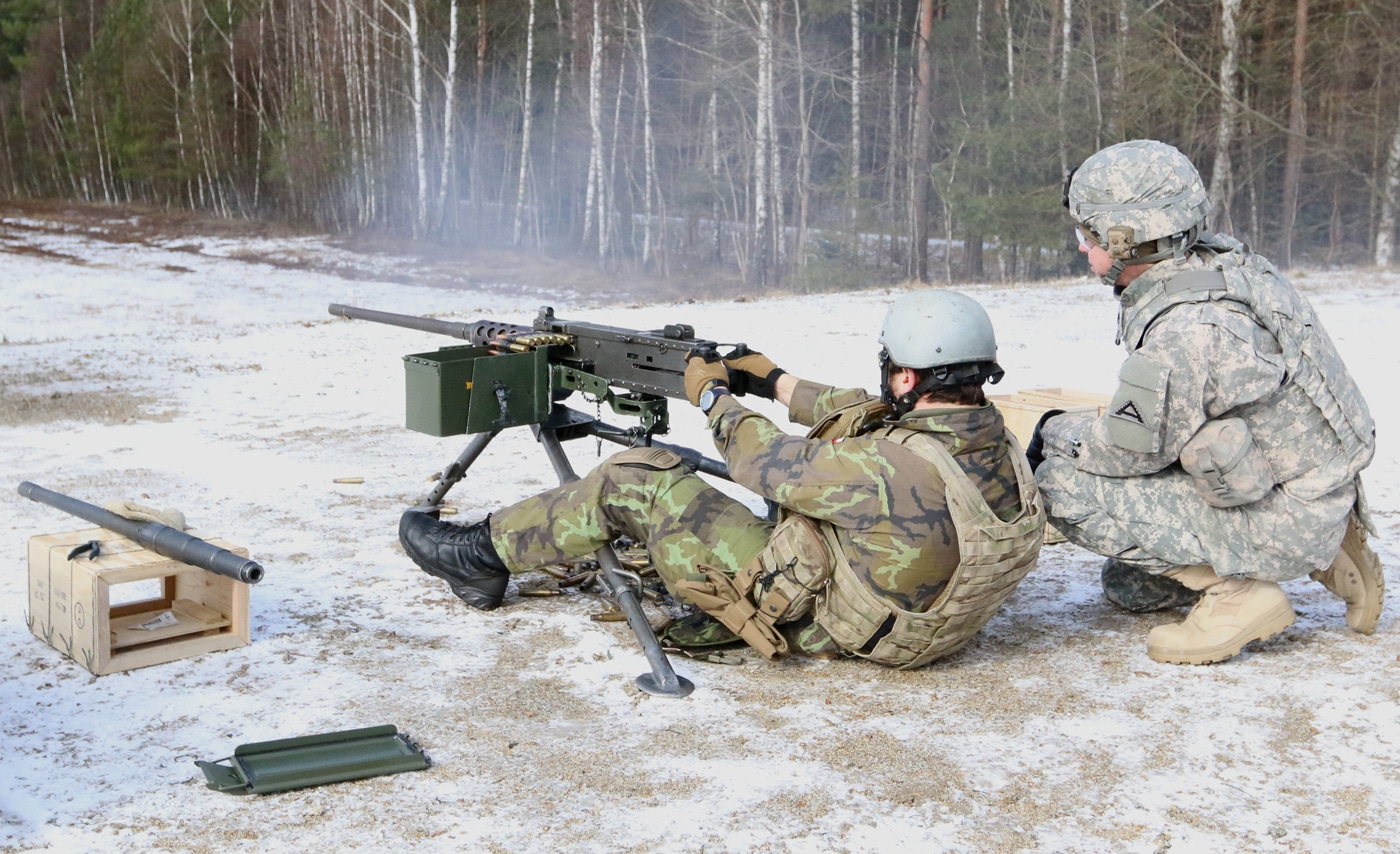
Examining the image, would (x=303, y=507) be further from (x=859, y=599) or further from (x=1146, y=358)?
(x=1146, y=358)

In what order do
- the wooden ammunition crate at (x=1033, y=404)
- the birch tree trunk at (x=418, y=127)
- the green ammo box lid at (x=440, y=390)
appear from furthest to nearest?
the birch tree trunk at (x=418, y=127)
the wooden ammunition crate at (x=1033, y=404)
the green ammo box lid at (x=440, y=390)

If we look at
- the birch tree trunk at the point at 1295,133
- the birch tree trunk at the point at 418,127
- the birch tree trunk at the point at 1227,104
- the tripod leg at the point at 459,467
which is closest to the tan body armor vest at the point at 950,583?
the tripod leg at the point at 459,467

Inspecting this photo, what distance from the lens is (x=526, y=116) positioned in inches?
1185

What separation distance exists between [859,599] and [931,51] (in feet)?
86.6

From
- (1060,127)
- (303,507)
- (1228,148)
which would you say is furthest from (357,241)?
(303,507)

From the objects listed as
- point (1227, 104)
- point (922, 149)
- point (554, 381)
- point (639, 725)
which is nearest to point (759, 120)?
point (922, 149)

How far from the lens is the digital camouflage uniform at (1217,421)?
3.89 meters

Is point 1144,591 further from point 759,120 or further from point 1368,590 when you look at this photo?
point 759,120

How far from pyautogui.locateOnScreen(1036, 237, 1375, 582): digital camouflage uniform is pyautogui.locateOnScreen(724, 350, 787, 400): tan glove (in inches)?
39.3

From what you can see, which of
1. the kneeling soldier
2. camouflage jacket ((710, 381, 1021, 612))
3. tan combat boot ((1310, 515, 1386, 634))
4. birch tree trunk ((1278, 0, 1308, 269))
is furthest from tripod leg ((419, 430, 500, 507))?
birch tree trunk ((1278, 0, 1308, 269))

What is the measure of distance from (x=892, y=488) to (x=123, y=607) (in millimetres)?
2686

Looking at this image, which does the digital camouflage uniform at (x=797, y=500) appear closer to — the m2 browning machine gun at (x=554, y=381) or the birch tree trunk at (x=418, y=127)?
the m2 browning machine gun at (x=554, y=381)

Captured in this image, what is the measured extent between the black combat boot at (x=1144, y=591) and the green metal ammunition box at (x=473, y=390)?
2225 mm

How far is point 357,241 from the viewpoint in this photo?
103ft
